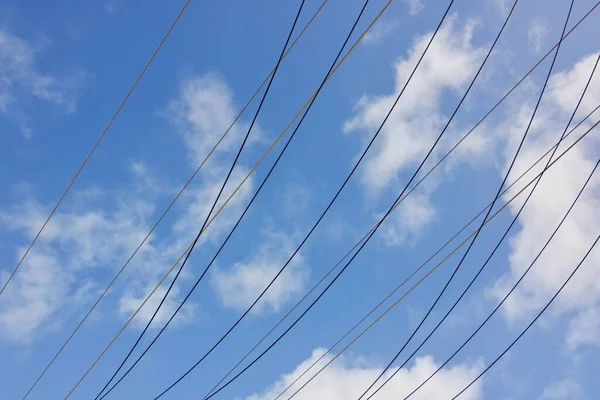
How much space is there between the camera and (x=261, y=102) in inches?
225

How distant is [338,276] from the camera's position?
7.84 m

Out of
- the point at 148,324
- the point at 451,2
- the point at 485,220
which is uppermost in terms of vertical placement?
the point at 451,2

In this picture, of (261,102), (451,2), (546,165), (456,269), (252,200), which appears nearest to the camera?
(261,102)

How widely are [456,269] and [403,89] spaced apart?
10.7 ft

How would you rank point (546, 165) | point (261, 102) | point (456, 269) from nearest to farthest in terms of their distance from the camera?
1. point (261, 102)
2. point (546, 165)
3. point (456, 269)

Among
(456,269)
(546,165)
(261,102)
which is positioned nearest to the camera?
(261,102)

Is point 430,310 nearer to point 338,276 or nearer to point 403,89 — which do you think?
point 338,276

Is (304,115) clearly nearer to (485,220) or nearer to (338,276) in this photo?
(338,276)

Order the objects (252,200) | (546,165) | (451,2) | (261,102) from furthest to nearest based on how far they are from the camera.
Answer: (546,165)
(252,200)
(451,2)
(261,102)

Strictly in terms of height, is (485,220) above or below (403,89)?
below

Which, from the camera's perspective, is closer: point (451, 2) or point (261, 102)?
point (261, 102)

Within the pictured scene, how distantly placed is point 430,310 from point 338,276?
1.75 m

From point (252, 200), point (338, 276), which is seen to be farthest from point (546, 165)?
point (252, 200)

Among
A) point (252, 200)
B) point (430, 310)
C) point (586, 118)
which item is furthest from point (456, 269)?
point (252, 200)
